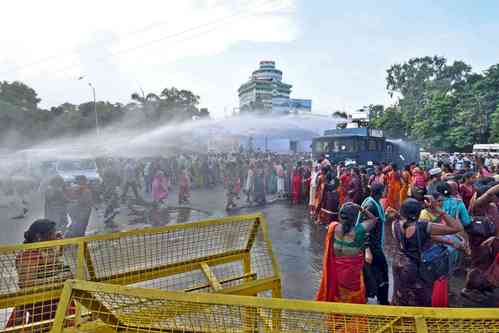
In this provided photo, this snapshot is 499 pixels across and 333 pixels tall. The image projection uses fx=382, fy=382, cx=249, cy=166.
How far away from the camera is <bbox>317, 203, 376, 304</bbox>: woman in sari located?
3457mm

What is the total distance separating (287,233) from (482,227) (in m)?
4.73

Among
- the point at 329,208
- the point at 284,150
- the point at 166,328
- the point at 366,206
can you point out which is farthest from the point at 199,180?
the point at 284,150

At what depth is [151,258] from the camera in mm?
3396

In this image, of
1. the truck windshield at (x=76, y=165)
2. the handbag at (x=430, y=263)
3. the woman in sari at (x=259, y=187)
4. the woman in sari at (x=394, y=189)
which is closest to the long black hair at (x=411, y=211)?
the handbag at (x=430, y=263)

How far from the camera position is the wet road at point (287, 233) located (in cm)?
556

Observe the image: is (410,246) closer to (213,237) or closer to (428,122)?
(213,237)

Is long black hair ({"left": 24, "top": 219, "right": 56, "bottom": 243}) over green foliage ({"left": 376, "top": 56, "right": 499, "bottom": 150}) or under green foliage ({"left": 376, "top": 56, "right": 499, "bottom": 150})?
under

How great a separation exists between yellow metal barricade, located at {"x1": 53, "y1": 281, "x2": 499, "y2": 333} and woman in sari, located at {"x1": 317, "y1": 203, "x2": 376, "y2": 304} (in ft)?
5.82

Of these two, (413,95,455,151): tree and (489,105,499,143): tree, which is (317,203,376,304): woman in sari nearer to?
(489,105,499,143): tree

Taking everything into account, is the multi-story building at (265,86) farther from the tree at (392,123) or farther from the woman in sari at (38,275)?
the woman in sari at (38,275)

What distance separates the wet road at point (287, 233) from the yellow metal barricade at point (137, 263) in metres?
1.83

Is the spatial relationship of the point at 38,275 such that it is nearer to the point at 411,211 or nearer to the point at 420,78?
the point at 411,211

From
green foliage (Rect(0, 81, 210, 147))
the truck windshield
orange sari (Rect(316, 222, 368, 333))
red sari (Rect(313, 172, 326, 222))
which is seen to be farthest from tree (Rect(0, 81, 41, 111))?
orange sari (Rect(316, 222, 368, 333))

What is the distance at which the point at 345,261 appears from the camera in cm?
346
